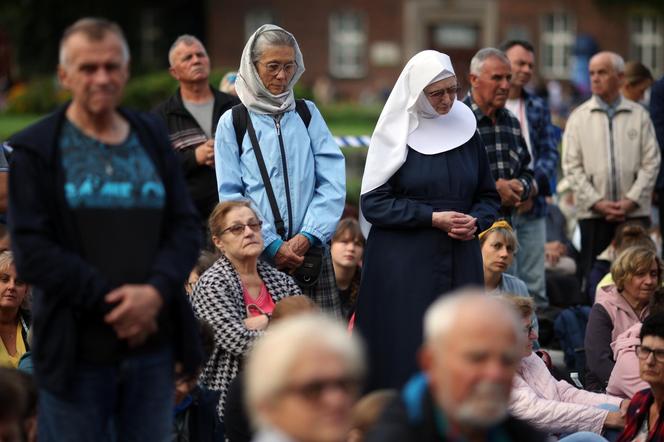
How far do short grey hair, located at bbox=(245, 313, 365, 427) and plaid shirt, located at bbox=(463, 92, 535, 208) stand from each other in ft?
17.3

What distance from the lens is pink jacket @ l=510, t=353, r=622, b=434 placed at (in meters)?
7.20

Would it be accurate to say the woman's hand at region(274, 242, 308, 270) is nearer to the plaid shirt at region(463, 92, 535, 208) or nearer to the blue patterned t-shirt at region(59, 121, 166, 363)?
the plaid shirt at region(463, 92, 535, 208)

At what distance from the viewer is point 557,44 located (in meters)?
47.3

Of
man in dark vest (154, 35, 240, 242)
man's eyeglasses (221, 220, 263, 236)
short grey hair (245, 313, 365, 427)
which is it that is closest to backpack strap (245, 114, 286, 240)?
man's eyeglasses (221, 220, 263, 236)

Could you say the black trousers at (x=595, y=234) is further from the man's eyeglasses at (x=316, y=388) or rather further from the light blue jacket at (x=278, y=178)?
the man's eyeglasses at (x=316, y=388)

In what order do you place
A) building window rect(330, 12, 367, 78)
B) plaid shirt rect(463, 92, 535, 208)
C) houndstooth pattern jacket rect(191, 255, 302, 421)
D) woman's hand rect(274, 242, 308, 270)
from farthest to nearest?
A: building window rect(330, 12, 367, 78)
plaid shirt rect(463, 92, 535, 208)
woman's hand rect(274, 242, 308, 270)
houndstooth pattern jacket rect(191, 255, 302, 421)

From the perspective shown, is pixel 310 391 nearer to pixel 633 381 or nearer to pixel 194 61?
pixel 633 381

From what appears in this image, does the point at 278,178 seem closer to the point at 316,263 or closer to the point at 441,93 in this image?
the point at 316,263

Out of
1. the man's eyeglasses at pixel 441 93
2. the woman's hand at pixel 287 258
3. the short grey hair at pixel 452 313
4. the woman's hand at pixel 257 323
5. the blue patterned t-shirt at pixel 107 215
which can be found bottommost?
the woman's hand at pixel 257 323

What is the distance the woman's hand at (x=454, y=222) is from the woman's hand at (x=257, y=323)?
3.25ft

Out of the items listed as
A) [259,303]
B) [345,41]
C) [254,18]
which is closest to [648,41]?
[345,41]

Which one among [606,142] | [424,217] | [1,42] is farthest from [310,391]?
[1,42]

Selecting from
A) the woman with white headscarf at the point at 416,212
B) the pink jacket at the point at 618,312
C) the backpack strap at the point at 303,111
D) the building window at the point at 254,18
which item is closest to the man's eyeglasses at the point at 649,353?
the woman with white headscarf at the point at 416,212

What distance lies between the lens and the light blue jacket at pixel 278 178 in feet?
25.0
